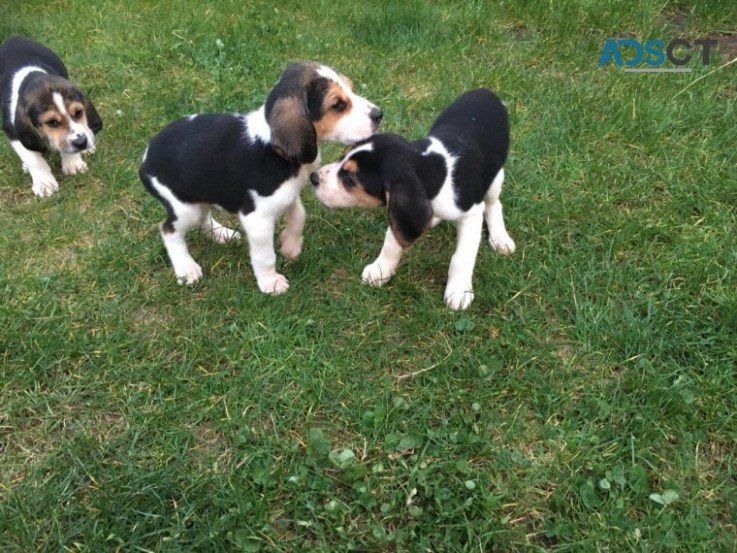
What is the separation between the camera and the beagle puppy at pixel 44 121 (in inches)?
189

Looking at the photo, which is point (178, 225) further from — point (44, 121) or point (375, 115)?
point (44, 121)

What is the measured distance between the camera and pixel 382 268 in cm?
403

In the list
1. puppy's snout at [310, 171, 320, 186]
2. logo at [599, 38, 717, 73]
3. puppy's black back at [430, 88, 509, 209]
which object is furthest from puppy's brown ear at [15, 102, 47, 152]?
logo at [599, 38, 717, 73]

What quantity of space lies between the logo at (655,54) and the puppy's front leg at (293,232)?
12.1ft

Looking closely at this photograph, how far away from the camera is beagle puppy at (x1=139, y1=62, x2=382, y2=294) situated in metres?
3.54

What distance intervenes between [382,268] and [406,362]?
0.69m

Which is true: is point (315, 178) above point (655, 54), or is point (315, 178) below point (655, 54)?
above

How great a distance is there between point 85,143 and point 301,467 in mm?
3212

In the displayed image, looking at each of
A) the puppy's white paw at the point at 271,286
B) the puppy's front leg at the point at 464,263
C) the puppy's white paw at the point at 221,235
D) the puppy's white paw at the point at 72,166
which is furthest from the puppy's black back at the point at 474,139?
the puppy's white paw at the point at 72,166

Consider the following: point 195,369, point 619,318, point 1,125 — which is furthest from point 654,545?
point 1,125

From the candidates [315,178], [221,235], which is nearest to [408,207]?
[315,178]

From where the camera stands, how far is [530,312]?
12.6 ft

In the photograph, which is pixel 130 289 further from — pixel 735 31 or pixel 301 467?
pixel 735 31

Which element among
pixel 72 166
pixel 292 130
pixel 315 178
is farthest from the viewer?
pixel 72 166
